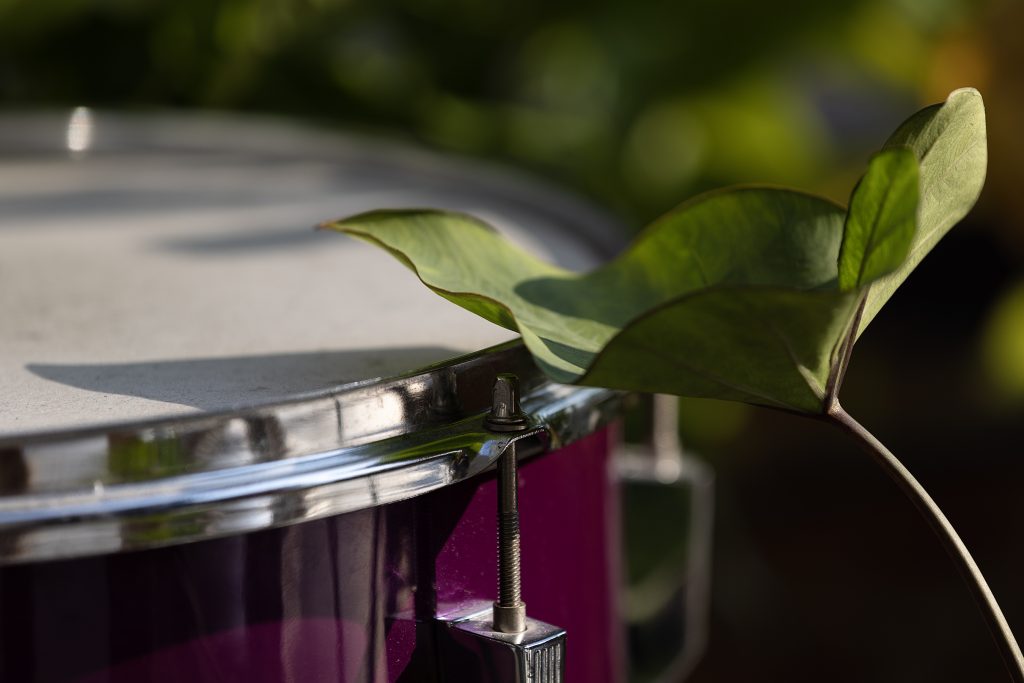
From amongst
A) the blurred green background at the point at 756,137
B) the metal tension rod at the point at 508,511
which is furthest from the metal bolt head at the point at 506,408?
the blurred green background at the point at 756,137

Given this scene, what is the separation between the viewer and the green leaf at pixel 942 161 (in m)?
0.28

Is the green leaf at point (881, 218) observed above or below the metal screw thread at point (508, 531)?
above

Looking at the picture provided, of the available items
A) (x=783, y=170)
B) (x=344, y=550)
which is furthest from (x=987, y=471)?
(x=344, y=550)

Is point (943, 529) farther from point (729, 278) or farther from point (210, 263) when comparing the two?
point (210, 263)

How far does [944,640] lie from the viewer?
118 centimetres

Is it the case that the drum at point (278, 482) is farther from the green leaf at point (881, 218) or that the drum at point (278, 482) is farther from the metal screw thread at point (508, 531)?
the green leaf at point (881, 218)

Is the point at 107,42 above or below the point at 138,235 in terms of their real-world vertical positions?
above

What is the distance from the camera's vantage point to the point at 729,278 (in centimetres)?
31

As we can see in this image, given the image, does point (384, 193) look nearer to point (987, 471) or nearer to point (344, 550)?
point (344, 550)

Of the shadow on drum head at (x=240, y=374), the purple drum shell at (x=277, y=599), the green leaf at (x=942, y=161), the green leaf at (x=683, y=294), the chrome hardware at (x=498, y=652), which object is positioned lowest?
the chrome hardware at (x=498, y=652)

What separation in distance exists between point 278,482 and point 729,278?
132mm

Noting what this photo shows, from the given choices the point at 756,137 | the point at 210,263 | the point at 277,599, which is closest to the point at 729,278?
the point at 277,599

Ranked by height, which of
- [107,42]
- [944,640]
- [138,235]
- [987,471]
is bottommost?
[944,640]

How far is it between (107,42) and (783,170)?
0.66 metres
